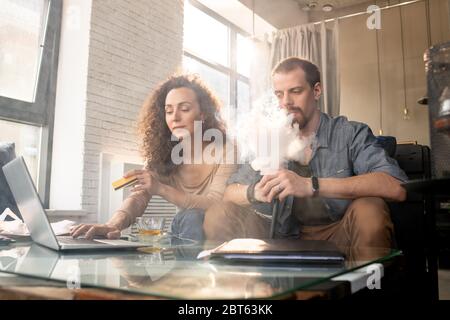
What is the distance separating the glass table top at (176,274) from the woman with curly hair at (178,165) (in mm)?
874

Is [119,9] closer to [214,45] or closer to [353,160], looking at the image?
[214,45]

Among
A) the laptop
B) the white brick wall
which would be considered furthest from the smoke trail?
the laptop

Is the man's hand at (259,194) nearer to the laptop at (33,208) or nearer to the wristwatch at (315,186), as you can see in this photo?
the wristwatch at (315,186)

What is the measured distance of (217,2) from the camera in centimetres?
183

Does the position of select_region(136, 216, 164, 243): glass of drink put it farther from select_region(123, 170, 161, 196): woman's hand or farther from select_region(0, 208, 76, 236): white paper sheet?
select_region(123, 170, 161, 196): woman's hand

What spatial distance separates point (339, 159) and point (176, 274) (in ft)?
3.19

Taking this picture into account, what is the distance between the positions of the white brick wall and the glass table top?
1107mm

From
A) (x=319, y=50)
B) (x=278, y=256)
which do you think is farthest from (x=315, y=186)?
(x=278, y=256)

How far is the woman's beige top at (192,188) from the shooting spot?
5.34ft

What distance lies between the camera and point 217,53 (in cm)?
180

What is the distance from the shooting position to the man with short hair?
1306 mm

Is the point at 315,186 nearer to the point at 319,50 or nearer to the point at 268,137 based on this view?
the point at 268,137

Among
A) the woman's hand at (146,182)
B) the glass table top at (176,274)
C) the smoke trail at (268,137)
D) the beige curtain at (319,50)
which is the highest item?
the beige curtain at (319,50)

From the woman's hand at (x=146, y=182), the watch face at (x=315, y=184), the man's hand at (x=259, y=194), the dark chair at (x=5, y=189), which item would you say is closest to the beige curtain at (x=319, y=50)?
the watch face at (x=315, y=184)
